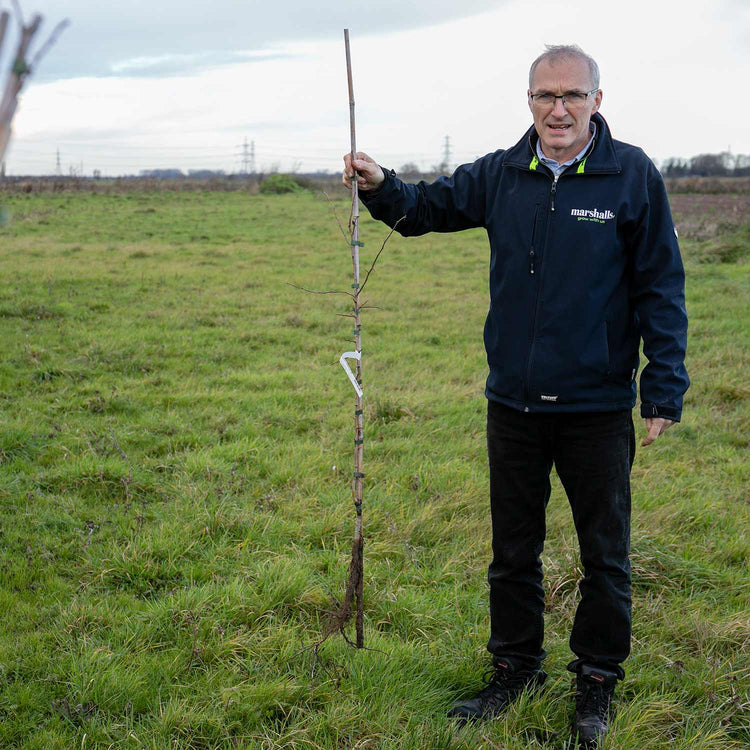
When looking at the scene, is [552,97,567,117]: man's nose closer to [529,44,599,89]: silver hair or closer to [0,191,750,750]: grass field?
[529,44,599,89]: silver hair

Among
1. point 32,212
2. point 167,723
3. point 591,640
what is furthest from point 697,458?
point 32,212

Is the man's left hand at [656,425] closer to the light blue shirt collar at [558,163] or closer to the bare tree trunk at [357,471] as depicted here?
the light blue shirt collar at [558,163]

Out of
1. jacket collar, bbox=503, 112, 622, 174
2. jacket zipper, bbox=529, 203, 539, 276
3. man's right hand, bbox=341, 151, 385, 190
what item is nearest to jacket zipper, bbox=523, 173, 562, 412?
jacket zipper, bbox=529, 203, 539, 276

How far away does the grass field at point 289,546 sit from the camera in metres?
2.87

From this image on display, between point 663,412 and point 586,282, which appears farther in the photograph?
point 663,412

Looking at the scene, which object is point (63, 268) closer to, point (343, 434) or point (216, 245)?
point (216, 245)

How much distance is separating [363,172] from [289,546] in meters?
2.20

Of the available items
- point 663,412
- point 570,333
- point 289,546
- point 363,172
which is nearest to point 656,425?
point 663,412

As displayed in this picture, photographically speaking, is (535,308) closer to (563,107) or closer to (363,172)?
(563,107)

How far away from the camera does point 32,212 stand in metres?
22.7

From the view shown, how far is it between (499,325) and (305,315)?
768 cm

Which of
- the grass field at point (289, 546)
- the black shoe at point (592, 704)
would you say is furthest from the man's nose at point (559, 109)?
the grass field at point (289, 546)

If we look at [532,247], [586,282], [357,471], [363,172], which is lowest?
[357,471]

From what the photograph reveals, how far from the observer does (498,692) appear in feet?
9.77
